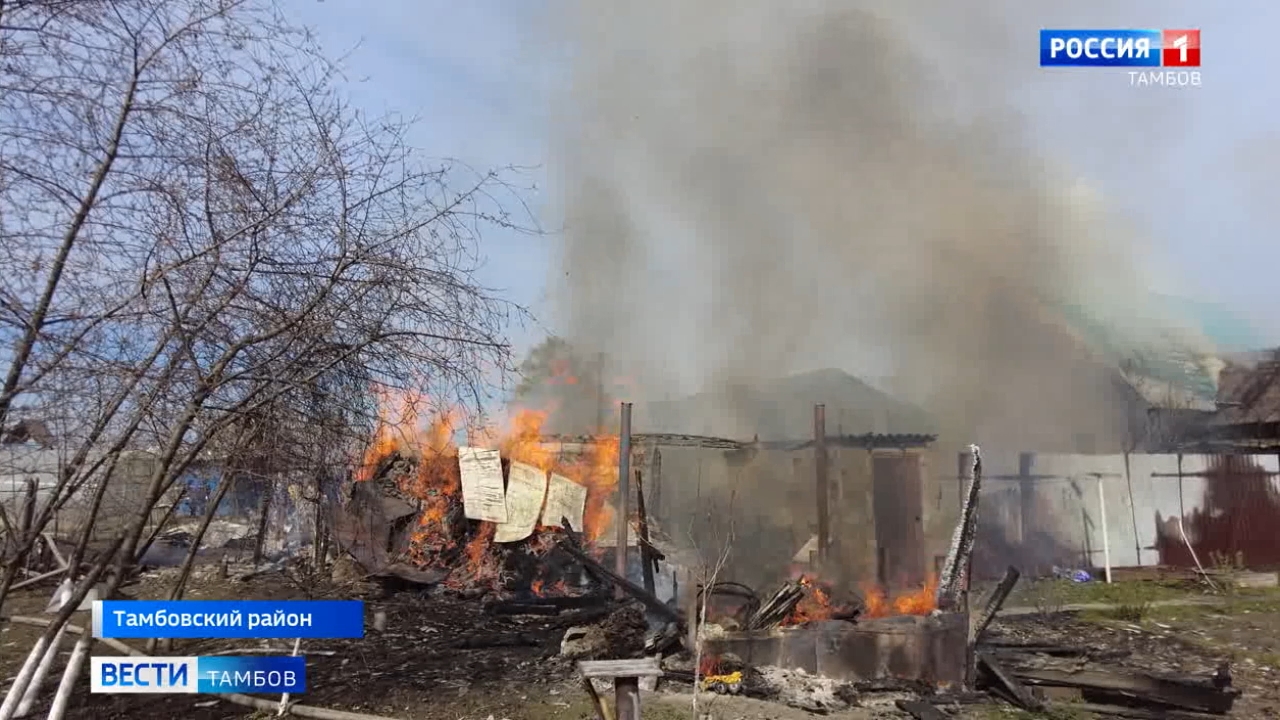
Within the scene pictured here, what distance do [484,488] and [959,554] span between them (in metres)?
8.73

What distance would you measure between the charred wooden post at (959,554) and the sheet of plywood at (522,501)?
25.4ft

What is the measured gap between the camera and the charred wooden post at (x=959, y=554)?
8039 millimetres

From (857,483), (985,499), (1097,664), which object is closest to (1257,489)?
(985,499)

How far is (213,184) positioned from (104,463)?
4.48ft

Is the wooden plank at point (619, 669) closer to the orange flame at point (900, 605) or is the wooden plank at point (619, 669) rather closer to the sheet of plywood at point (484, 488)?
the orange flame at point (900, 605)

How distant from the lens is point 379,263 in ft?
11.4

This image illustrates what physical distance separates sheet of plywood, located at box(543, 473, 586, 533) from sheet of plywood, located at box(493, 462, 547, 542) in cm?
17

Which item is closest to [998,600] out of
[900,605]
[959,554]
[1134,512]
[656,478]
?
[959,554]

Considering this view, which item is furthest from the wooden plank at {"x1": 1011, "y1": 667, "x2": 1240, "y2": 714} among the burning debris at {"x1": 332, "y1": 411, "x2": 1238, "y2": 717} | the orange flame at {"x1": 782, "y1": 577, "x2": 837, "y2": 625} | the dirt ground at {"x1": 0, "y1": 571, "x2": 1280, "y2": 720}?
the orange flame at {"x1": 782, "y1": 577, "x2": 837, "y2": 625}

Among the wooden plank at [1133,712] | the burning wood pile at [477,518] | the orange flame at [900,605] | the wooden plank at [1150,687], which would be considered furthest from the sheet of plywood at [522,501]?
the wooden plank at [1133,712]

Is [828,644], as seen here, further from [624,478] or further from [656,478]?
[656,478]

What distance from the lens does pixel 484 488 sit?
13750mm

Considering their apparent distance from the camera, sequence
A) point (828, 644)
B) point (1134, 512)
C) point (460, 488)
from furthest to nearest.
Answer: point (1134, 512) < point (460, 488) < point (828, 644)

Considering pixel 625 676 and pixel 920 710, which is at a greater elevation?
pixel 625 676
